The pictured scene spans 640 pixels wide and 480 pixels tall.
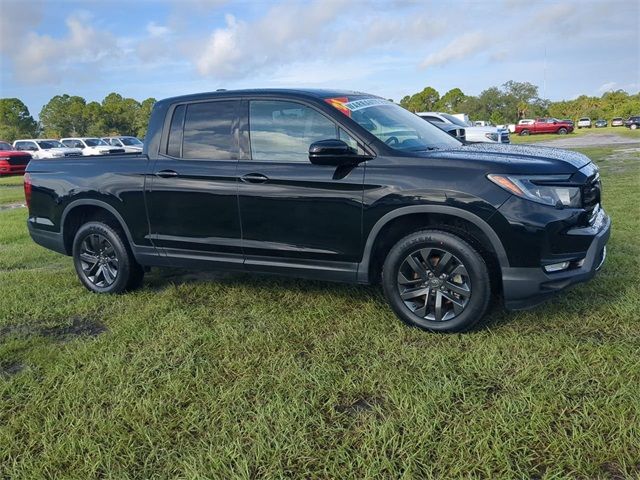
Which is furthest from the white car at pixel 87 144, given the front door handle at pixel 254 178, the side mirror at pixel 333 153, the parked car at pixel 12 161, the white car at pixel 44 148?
the side mirror at pixel 333 153

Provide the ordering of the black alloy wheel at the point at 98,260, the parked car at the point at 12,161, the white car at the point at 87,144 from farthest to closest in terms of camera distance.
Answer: the white car at the point at 87,144, the parked car at the point at 12,161, the black alloy wheel at the point at 98,260

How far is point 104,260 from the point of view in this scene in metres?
5.03

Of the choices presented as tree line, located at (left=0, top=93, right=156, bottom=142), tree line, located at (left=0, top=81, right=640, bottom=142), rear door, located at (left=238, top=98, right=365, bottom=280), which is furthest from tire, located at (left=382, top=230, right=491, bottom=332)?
tree line, located at (left=0, top=93, right=156, bottom=142)

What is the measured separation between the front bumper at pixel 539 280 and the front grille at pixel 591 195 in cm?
16

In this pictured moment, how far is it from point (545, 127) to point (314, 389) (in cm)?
5116

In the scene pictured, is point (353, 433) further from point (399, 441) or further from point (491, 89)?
point (491, 89)

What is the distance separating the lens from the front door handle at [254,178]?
162 inches

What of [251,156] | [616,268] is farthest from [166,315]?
[616,268]

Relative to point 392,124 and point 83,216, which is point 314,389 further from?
point 83,216

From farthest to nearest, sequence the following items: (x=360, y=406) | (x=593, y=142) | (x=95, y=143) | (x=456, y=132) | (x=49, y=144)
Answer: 1. (x=95, y=143)
2. (x=49, y=144)
3. (x=593, y=142)
4. (x=456, y=132)
5. (x=360, y=406)

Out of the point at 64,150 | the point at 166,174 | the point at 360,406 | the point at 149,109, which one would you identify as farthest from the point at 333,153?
the point at 149,109

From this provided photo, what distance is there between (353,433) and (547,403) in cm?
102

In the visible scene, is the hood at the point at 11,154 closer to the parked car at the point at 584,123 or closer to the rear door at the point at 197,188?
the rear door at the point at 197,188

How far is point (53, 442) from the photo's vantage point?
264 cm
